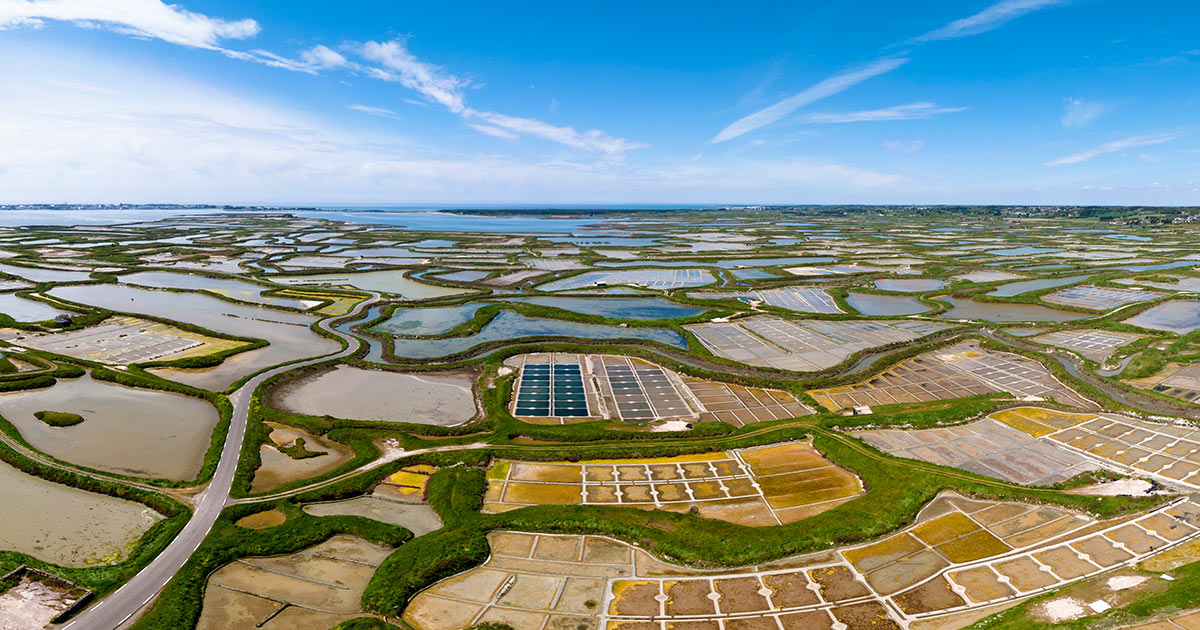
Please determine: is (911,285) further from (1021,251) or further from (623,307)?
(1021,251)

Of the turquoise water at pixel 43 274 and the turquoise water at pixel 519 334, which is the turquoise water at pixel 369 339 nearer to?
the turquoise water at pixel 519 334

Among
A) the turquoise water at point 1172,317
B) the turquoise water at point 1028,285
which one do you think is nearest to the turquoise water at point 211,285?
the turquoise water at point 1028,285

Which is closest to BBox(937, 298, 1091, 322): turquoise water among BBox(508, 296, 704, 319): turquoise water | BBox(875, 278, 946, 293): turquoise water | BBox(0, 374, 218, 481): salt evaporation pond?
BBox(875, 278, 946, 293): turquoise water

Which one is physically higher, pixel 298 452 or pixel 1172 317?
pixel 1172 317

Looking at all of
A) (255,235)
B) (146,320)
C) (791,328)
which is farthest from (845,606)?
(255,235)

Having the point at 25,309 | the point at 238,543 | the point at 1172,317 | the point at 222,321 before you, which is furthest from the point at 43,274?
the point at 1172,317

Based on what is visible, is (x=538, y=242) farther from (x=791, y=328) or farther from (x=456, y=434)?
(x=456, y=434)

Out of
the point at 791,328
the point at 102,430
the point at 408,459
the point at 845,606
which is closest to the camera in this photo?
the point at 845,606
